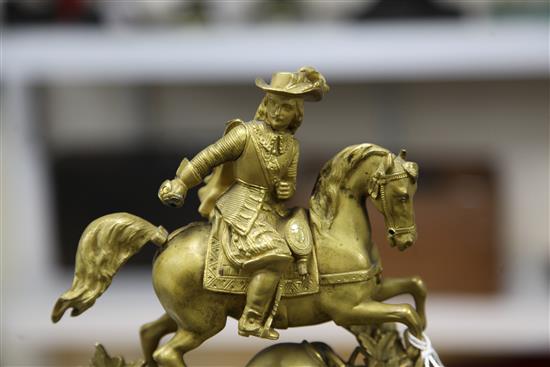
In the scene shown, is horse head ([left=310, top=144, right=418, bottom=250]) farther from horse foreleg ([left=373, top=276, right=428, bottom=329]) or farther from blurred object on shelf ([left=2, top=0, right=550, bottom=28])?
blurred object on shelf ([left=2, top=0, right=550, bottom=28])

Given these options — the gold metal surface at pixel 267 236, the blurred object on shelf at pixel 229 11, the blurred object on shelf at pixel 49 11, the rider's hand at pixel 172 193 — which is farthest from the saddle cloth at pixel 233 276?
the blurred object on shelf at pixel 49 11

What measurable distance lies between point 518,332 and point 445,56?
1075mm

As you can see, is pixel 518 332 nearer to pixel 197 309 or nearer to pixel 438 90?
pixel 438 90

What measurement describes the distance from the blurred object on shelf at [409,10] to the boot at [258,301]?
146cm

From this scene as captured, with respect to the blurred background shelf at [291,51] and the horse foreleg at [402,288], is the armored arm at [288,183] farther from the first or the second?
the blurred background shelf at [291,51]

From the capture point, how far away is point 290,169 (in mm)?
1367

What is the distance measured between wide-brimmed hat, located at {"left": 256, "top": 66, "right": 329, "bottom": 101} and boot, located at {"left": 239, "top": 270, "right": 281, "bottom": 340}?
0.35 metres

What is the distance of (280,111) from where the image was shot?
4.33 feet

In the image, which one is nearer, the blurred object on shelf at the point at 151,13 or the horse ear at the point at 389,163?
the horse ear at the point at 389,163

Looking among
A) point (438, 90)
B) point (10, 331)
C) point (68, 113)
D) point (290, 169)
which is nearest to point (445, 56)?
point (438, 90)

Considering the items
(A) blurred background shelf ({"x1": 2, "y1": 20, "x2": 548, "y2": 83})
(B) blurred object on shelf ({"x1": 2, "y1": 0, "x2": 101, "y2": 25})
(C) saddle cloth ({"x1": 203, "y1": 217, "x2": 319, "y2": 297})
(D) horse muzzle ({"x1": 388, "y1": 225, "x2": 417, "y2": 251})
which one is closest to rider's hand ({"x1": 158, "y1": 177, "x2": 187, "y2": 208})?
(C) saddle cloth ({"x1": 203, "y1": 217, "x2": 319, "y2": 297})

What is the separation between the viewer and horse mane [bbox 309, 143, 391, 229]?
1370mm

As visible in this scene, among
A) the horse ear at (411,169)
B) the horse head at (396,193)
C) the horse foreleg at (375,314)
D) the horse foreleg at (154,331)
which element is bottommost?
the horse foreleg at (154,331)

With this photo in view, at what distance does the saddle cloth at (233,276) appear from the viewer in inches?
51.4
